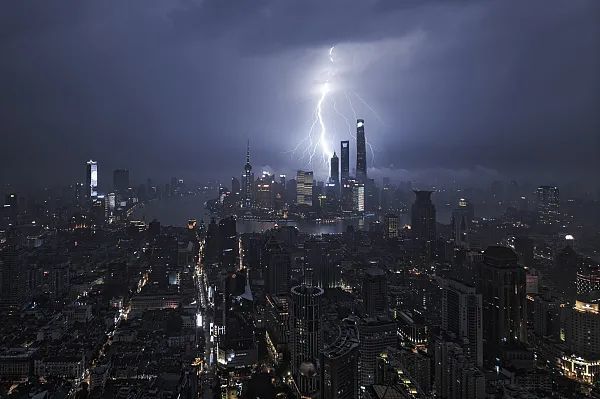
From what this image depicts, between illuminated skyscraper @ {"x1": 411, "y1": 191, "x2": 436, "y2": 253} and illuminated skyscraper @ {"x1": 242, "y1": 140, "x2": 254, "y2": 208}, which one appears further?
illuminated skyscraper @ {"x1": 242, "y1": 140, "x2": 254, "y2": 208}

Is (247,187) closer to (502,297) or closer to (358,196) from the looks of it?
(358,196)

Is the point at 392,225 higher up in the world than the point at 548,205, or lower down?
lower down

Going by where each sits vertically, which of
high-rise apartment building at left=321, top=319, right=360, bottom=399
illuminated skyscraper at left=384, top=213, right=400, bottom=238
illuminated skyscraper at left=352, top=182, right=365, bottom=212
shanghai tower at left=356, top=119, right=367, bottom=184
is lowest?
high-rise apartment building at left=321, top=319, right=360, bottom=399

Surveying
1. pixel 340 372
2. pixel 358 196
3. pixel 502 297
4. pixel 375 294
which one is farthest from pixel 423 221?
pixel 340 372

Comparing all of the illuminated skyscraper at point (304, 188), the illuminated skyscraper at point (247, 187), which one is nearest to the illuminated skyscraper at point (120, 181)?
the illuminated skyscraper at point (247, 187)

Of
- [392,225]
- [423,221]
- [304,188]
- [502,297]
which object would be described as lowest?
[502,297]

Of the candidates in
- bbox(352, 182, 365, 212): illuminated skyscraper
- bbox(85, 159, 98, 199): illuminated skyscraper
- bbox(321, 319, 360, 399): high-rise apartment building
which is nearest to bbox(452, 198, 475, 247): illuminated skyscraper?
bbox(321, 319, 360, 399): high-rise apartment building

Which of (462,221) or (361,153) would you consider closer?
(462,221)

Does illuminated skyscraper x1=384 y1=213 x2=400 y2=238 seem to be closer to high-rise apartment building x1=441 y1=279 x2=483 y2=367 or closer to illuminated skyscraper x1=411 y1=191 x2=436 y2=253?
illuminated skyscraper x1=411 y1=191 x2=436 y2=253
